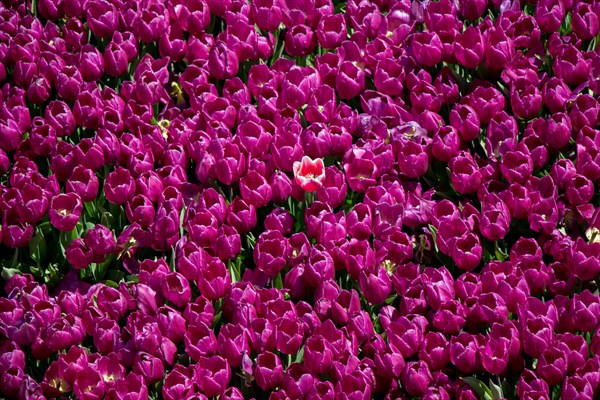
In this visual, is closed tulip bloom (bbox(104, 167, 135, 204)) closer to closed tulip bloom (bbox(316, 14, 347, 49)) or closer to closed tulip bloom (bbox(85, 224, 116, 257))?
closed tulip bloom (bbox(85, 224, 116, 257))

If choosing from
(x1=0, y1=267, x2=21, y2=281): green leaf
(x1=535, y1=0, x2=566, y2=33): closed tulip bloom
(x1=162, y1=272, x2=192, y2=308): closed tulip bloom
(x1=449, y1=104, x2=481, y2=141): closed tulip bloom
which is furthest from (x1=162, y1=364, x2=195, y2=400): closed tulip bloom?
(x1=535, y1=0, x2=566, y2=33): closed tulip bloom

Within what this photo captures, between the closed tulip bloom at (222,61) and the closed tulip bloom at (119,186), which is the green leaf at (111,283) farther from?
the closed tulip bloom at (222,61)

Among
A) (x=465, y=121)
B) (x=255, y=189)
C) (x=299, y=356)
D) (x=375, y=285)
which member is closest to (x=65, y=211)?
(x=255, y=189)

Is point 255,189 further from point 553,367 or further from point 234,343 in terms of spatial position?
point 553,367

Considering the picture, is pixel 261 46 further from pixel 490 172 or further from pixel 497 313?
pixel 497 313

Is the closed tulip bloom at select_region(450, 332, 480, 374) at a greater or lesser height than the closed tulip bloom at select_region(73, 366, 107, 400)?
greater

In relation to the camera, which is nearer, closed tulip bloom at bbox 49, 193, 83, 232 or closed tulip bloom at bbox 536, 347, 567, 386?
closed tulip bloom at bbox 536, 347, 567, 386

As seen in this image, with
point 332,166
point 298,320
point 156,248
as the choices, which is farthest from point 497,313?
point 156,248

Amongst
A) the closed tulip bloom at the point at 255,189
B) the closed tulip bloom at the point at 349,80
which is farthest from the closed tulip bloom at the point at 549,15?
the closed tulip bloom at the point at 255,189
